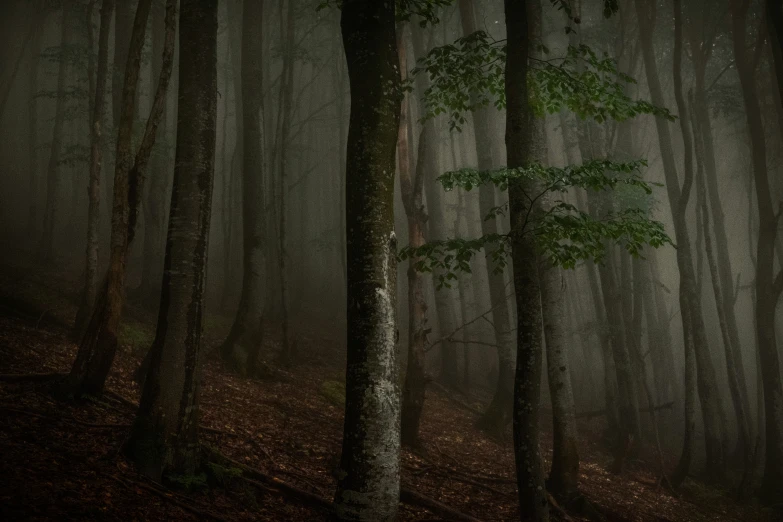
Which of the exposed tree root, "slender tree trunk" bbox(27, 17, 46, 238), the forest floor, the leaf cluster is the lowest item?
the forest floor

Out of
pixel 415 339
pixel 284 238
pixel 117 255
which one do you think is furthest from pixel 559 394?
pixel 284 238

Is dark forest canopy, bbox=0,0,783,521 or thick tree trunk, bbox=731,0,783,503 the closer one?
dark forest canopy, bbox=0,0,783,521

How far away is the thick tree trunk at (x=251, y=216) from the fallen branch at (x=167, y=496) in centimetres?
581

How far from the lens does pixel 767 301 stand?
39.5 feet

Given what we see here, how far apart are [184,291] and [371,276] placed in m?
2.51

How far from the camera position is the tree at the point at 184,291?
5098 mm

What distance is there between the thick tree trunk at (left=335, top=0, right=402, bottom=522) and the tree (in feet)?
7.29

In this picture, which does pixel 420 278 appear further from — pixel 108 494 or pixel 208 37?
pixel 108 494

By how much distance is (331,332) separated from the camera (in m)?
19.7

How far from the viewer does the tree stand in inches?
201

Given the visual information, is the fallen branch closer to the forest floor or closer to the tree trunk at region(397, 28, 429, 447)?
the forest floor

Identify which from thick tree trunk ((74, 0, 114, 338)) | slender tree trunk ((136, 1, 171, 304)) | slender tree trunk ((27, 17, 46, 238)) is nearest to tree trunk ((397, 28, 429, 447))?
thick tree trunk ((74, 0, 114, 338))

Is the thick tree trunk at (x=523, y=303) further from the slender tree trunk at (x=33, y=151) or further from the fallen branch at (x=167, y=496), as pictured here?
the slender tree trunk at (x=33, y=151)

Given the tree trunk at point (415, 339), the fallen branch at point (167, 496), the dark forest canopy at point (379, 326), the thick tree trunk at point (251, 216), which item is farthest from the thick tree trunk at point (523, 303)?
the thick tree trunk at point (251, 216)
